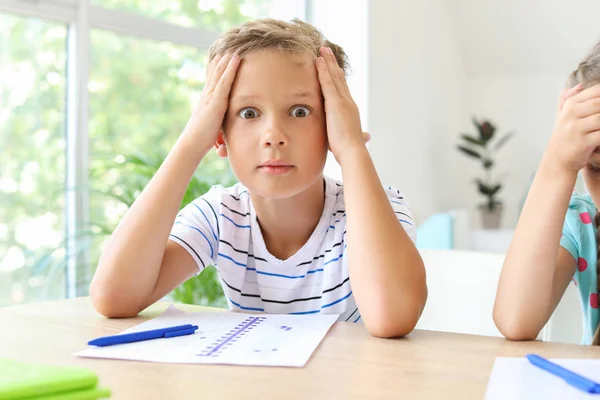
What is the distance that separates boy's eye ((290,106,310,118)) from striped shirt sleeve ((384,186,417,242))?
8.5 inches

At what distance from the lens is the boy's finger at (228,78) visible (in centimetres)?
107

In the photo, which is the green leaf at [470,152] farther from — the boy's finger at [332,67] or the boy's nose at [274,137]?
the boy's nose at [274,137]

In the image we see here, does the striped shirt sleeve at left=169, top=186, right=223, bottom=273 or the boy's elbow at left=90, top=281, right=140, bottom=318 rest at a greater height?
the striped shirt sleeve at left=169, top=186, right=223, bottom=273

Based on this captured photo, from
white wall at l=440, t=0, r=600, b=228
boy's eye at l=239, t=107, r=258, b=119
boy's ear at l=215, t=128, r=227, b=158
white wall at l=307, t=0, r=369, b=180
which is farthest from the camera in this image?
white wall at l=440, t=0, r=600, b=228

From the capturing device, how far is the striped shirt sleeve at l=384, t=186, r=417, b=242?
3.59ft

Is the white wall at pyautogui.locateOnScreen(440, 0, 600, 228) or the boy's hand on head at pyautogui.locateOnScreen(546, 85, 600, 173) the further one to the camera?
the white wall at pyautogui.locateOnScreen(440, 0, 600, 228)

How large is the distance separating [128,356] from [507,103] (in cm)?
432

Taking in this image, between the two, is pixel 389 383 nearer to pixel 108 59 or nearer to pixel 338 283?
pixel 338 283

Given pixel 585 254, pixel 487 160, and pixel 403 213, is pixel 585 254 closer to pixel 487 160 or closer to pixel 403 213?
pixel 403 213

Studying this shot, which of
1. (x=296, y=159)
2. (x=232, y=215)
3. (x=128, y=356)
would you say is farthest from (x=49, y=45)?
(x=128, y=356)

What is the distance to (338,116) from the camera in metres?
1.06

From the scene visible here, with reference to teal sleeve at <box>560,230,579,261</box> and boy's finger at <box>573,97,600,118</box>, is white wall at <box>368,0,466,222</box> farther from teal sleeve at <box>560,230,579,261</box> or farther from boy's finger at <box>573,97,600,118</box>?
boy's finger at <box>573,97,600,118</box>

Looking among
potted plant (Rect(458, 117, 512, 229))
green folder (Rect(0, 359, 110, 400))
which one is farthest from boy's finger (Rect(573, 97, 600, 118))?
potted plant (Rect(458, 117, 512, 229))

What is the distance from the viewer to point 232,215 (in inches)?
47.4
